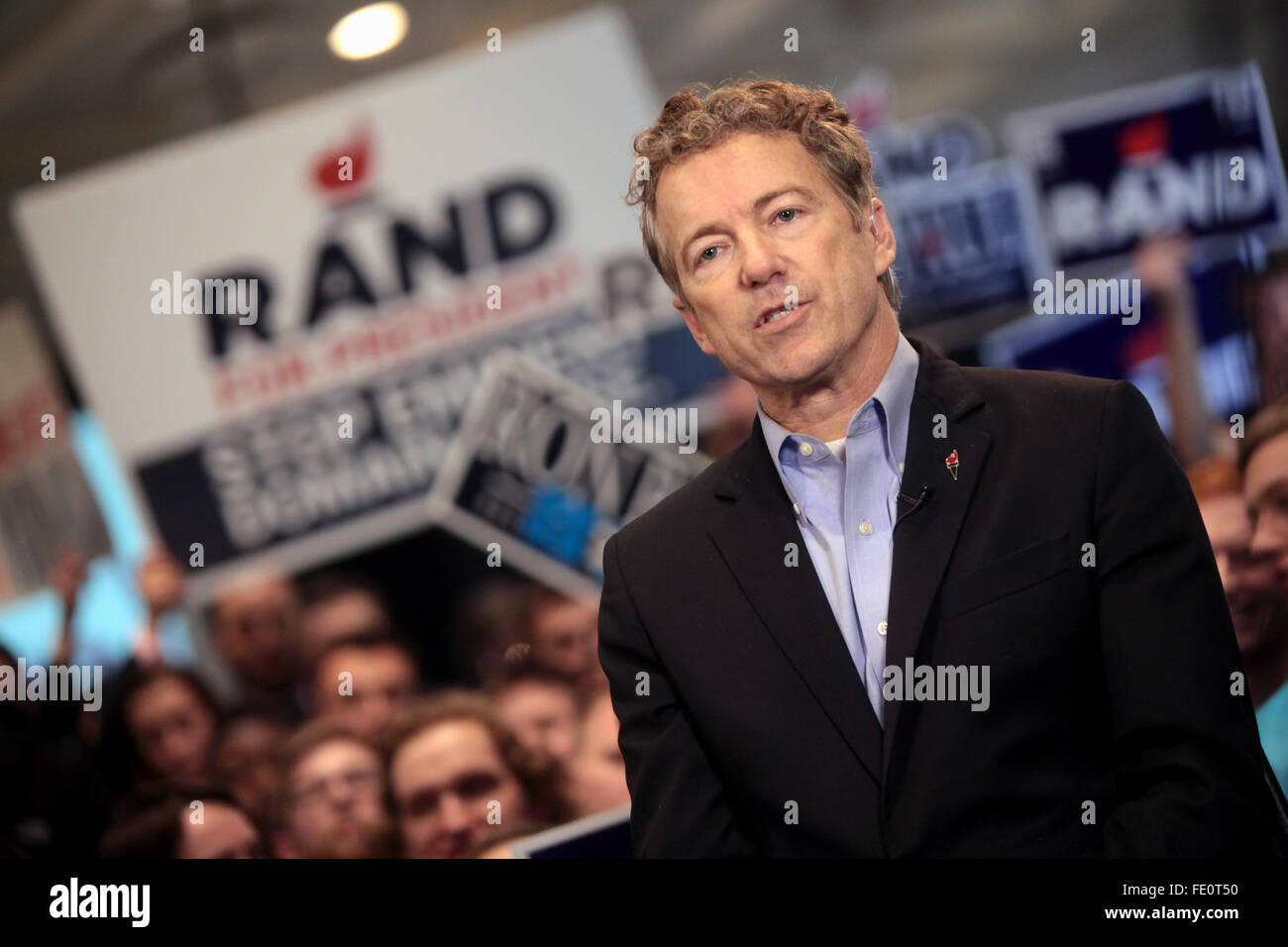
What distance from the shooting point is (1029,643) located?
1.56 metres

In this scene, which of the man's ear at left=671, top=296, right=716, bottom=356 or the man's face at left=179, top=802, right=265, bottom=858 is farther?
the man's face at left=179, top=802, right=265, bottom=858

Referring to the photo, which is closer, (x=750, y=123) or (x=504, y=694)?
(x=750, y=123)

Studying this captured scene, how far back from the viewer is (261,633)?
392 centimetres

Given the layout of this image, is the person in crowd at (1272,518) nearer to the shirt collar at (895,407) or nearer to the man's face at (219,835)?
the shirt collar at (895,407)

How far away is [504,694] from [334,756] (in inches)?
19.2

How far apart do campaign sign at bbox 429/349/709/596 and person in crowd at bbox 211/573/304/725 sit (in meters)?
0.57

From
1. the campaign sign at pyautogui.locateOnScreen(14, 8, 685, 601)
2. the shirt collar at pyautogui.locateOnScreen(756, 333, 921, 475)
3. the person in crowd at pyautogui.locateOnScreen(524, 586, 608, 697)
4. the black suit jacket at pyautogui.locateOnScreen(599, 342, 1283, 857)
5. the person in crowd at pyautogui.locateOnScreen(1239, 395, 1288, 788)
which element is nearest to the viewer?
the black suit jacket at pyautogui.locateOnScreen(599, 342, 1283, 857)

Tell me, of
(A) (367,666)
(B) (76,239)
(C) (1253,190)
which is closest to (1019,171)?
(C) (1253,190)

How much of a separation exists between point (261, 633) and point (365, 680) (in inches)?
14.0

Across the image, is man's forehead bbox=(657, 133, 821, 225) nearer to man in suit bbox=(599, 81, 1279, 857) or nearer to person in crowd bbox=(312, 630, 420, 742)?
man in suit bbox=(599, 81, 1279, 857)

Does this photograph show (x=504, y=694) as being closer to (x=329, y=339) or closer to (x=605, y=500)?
(x=605, y=500)

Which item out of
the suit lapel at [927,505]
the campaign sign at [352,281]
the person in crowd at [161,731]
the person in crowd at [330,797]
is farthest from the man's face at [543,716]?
the suit lapel at [927,505]

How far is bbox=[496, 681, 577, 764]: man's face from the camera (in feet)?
11.8
